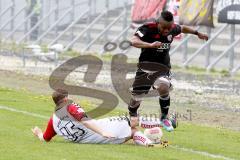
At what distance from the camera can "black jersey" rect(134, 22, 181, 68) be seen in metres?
14.1

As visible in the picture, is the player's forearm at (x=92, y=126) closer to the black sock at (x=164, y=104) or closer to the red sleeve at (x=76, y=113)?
the red sleeve at (x=76, y=113)

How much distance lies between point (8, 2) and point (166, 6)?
13.7 m

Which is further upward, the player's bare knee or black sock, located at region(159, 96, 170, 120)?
the player's bare knee

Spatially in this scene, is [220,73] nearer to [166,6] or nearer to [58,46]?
[166,6]

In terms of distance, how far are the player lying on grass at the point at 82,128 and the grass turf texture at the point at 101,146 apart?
0.48 feet

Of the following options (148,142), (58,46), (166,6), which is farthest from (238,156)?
(58,46)

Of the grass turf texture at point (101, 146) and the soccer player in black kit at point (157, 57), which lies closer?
the grass turf texture at point (101, 146)

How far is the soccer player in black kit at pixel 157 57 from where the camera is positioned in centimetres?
1388

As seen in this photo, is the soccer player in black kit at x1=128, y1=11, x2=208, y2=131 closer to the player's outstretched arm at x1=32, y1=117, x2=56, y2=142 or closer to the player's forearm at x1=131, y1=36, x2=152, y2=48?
the player's forearm at x1=131, y1=36, x2=152, y2=48

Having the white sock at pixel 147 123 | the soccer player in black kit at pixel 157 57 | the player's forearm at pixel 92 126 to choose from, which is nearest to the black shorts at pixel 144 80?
the soccer player in black kit at pixel 157 57

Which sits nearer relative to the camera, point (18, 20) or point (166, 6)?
point (166, 6)

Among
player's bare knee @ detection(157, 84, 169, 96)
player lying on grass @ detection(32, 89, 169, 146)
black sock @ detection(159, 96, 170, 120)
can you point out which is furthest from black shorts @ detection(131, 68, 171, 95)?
player lying on grass @ detection(32, 89, 169, 146)

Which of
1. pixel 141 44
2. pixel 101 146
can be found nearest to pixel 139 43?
pixel 141 44

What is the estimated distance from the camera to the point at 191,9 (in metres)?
28.6
